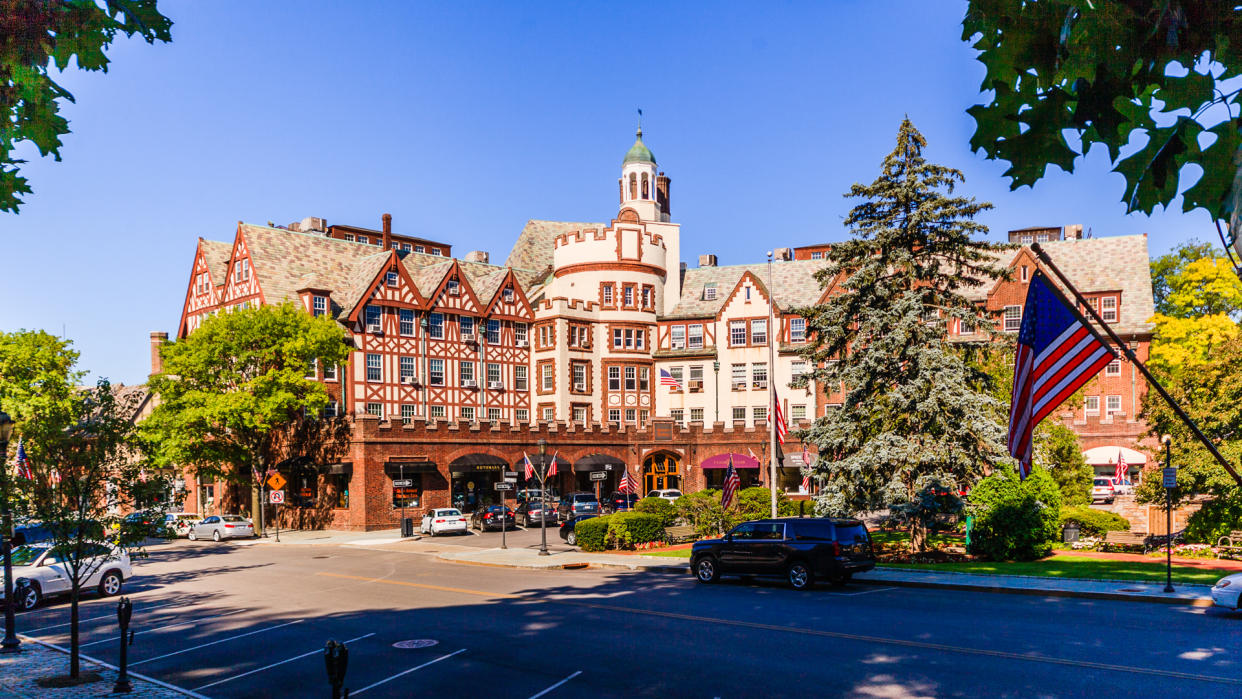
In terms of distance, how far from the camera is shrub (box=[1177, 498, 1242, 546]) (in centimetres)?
2992

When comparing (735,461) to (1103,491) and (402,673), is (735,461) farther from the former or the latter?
(402,673)

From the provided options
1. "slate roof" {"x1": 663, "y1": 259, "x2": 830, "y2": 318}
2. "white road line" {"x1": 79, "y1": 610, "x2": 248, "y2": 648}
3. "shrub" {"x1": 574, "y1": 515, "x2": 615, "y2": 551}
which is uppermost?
"slate roof" {"x1": 663, "y1": 259, "x2": 830, "y2": 318}

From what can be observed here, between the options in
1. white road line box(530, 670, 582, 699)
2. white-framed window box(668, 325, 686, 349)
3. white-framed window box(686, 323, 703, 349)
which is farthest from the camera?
white-framed window box(668, 325, 686, 349)

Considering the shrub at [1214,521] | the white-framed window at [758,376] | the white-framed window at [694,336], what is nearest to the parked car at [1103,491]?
the shrub at [1214,521]

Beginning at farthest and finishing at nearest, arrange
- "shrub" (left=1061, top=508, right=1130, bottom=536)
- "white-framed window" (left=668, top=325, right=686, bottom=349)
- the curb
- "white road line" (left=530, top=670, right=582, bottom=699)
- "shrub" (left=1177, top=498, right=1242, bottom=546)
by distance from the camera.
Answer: "white-framed window" (left=668, top=325, right=686, bottom=349) < "shrub" (left=1061, top=508, right=1130, bottom=536) < "shrub" (left=1177, top=498, right=1242, bottom=546) < the curb < "white road line" (left=530, top=670, right=582, bottom=699)

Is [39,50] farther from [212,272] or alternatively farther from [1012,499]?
[212,272]

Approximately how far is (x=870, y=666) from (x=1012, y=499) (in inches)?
661

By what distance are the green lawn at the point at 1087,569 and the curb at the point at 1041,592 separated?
278 centimetres

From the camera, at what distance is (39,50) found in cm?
689

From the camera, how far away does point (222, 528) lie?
4659 cm

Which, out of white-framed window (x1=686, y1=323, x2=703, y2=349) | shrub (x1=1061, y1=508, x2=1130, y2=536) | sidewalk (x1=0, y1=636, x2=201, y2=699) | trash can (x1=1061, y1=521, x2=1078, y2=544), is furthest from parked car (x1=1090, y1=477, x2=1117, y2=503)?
sidewalk (x1=0, y1=636, x2=201, y2=699)

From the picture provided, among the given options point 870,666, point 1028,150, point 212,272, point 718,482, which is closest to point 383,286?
point 212,272

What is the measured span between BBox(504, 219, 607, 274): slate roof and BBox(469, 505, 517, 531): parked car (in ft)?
110

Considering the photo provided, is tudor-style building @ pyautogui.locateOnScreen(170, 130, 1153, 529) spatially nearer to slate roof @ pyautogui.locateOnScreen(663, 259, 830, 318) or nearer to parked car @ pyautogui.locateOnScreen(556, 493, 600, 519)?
slate roof @ pyautogui.locateOnScreen(663, 259, 830, 318)
